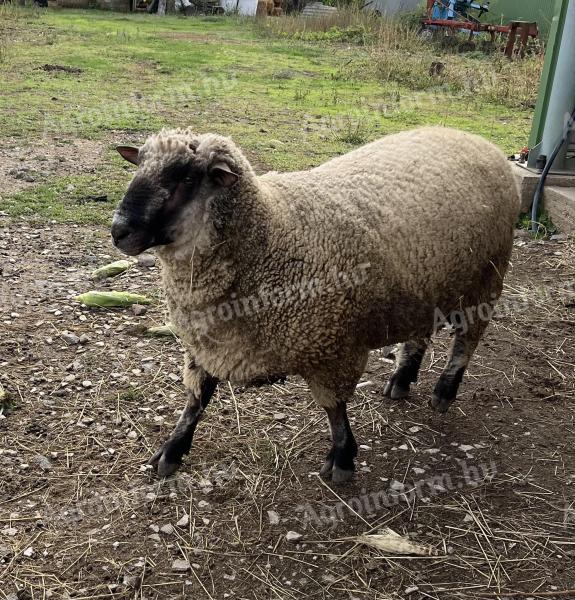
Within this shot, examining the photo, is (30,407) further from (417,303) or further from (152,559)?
(417,303)

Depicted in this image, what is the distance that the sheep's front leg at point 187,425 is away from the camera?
11.4 ft

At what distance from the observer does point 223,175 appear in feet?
9.69

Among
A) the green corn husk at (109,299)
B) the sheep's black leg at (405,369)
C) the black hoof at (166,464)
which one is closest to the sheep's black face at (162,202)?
the black hoof at (166,464)

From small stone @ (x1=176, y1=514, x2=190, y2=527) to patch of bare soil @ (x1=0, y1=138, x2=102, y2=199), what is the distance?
451 cm

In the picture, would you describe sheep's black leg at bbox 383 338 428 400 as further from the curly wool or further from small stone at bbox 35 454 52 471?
small stone at bbox 35 454 52 471

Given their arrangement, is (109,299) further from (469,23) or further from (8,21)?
(469,23)

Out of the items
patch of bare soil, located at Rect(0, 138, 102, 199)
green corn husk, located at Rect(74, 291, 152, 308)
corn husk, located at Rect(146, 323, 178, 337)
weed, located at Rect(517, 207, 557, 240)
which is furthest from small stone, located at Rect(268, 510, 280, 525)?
patch of bare soil, located at Rect(0, 138, 102, 199)


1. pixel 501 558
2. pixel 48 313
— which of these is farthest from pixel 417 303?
pixel 48 313

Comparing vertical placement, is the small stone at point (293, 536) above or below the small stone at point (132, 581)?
below

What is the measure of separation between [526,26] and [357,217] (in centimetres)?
1598

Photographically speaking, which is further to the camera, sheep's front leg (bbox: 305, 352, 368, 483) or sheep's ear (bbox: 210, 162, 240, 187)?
sheep's front leg (bbox: 305, 352, 368, 483)

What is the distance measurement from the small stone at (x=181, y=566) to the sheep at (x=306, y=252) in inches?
23.1

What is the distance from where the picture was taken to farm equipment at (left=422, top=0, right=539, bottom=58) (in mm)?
17312

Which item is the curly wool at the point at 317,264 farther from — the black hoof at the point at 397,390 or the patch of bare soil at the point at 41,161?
the patch of bare soil at the point at 41,161
